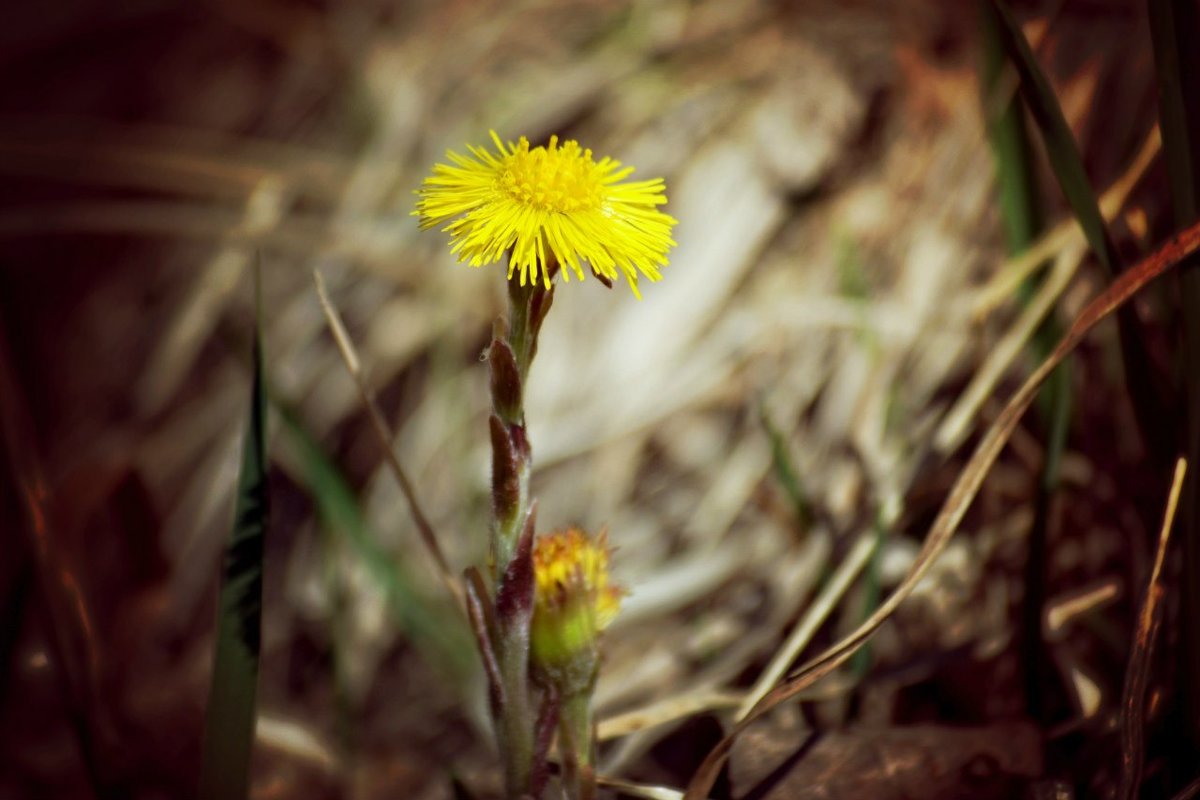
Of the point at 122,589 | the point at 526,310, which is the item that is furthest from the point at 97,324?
the point at 526,310

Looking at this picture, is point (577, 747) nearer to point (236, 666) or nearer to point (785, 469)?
point (236, 666)

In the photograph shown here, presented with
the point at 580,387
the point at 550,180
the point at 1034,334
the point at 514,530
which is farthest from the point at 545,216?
the point at 580,387

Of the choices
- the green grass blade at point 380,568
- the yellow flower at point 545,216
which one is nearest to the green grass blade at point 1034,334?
the yellow flower at point 545,216

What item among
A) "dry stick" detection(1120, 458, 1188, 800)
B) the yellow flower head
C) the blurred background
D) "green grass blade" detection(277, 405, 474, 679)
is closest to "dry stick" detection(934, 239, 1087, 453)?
the blurred background

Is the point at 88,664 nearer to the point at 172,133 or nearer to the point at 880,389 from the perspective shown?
the point at 880,389

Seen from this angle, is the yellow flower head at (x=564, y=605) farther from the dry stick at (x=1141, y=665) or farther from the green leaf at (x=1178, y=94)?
the green leaf at (x=1178, y=94)
